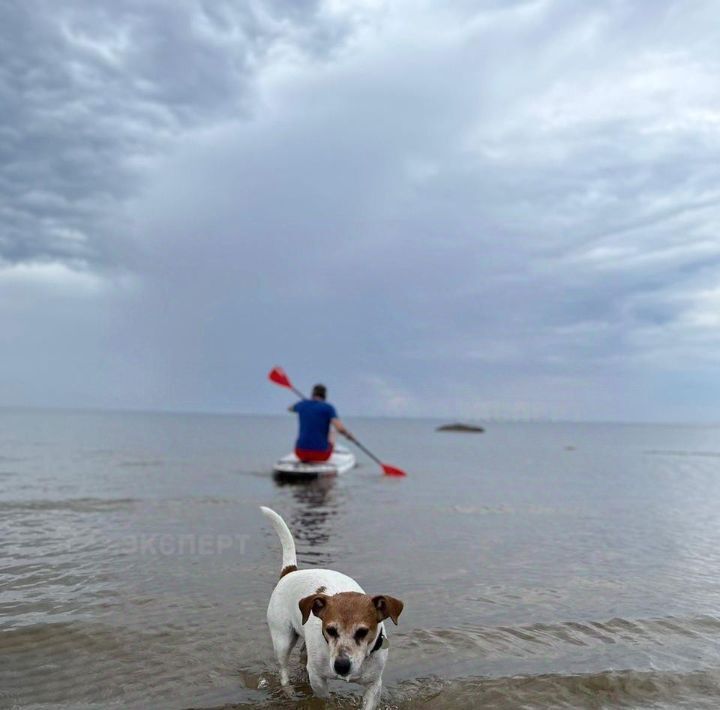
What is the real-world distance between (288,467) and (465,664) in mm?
16090

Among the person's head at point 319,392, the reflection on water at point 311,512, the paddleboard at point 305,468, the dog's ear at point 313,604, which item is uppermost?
the person's head at point 319,392

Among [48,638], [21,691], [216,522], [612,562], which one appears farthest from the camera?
[216,522]

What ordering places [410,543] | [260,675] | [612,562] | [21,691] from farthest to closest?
[410,543]
[612,562]
[260,675]
[21,691]

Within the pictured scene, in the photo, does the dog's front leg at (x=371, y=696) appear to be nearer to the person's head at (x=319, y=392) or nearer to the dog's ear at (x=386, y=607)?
the dog's ear at (x=386, y=607)

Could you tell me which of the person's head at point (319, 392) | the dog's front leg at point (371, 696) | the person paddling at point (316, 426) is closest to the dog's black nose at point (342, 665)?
the dog's front leg at point (371, 696)

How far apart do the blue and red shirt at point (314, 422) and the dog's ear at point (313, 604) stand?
16.0 meters

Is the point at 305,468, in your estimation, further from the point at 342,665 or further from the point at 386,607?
the point at 342,665

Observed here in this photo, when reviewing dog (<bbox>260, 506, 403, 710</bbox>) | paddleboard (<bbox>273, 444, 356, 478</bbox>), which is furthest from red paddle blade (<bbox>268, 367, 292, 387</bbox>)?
dog (<bbox>260, 506, 403, 710</bbox>)

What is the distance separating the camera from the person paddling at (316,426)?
21125 millimetres

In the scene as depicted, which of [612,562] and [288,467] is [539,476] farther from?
[612,562]

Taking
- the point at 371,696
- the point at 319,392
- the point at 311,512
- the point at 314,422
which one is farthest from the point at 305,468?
the point at 371,696

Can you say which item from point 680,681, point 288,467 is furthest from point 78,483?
point 680,681

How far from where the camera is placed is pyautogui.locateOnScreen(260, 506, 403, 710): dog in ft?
14.8

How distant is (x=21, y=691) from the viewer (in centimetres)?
575
